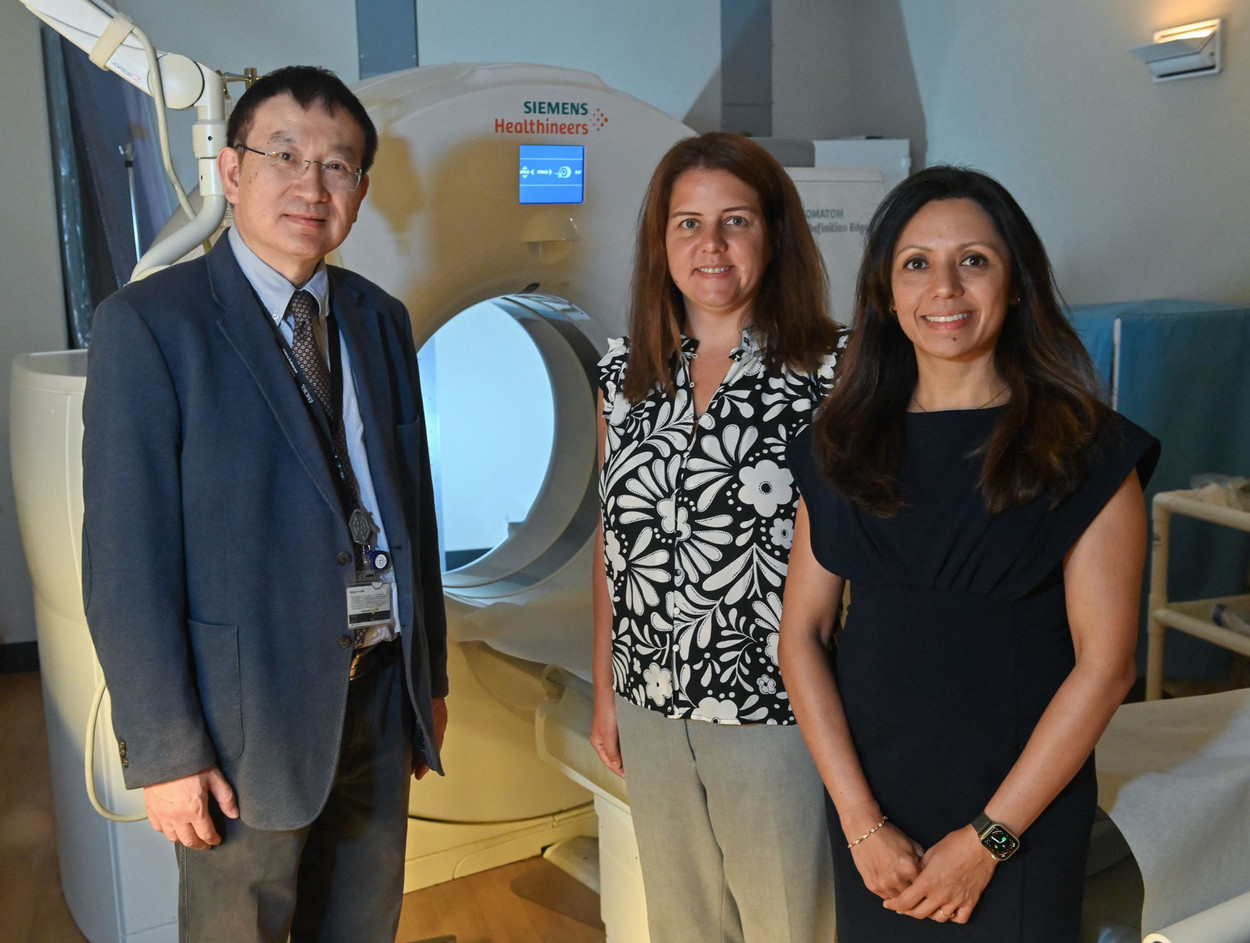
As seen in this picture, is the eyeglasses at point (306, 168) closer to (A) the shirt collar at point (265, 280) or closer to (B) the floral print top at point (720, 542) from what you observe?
(A) the shirt collar at point (265, 280)

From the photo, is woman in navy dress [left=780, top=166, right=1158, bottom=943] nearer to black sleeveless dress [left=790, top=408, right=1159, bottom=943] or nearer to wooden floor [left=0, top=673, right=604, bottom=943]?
black sleeveless dress [left=790, top=408, right=1159, bottom=943]

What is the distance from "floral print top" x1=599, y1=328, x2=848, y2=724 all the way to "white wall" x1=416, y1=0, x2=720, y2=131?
2.59m

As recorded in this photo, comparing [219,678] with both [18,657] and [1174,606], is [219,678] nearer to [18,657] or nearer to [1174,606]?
[1174,606]

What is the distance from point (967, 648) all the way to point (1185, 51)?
2.48 meters

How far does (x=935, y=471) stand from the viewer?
1128 millimetres

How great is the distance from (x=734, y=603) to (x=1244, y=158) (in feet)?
7.72

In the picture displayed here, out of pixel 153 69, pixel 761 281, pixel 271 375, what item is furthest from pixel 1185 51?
pixel 271 375

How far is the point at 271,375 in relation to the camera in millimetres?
1218

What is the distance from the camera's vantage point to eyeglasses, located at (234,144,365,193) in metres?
1.24

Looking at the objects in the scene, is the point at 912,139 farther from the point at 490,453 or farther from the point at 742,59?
the point at 490,453

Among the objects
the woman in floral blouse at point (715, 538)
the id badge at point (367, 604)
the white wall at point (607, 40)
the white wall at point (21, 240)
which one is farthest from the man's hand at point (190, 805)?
the white wall at point (607, 40)

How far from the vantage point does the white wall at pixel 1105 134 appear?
9.67 ft

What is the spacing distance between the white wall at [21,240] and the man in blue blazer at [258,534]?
2.47 m

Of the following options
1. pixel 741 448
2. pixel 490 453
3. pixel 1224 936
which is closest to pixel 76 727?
pixel 741 448
